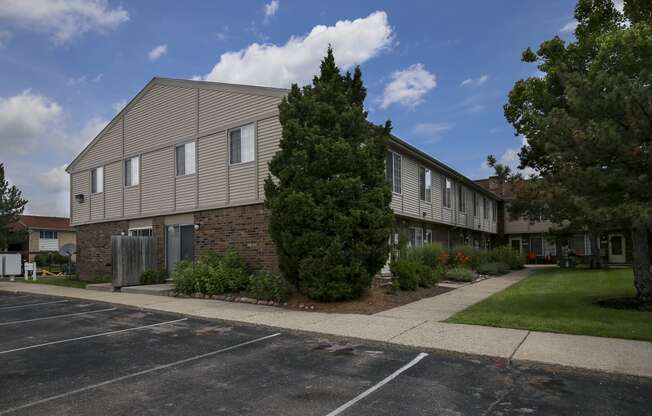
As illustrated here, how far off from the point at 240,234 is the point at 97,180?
10.5m

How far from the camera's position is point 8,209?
3888 cm

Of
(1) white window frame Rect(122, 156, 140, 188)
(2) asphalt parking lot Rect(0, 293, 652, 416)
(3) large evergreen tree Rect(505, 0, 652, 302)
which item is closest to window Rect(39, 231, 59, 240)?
(1) white window frame Rect(122, 156, 140, 188)

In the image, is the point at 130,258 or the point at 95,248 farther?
the point at 95,248

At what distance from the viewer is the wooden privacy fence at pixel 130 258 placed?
1617 cm

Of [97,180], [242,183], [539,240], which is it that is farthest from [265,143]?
[539,240]

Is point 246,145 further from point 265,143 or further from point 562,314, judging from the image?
point 562,314

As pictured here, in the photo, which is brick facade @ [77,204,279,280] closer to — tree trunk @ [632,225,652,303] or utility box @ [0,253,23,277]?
tree trunk @ [632,225,652,303]

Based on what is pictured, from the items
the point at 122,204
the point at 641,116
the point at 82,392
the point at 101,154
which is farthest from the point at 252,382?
the point at 101,154

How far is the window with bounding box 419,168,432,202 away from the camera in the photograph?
20391mm

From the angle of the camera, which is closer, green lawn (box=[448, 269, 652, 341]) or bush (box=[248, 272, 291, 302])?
green lawn (box=[448, 269, 652, 341])

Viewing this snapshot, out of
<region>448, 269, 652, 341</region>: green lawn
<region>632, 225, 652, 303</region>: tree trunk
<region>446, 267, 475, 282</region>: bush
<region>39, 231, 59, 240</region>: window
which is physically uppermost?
<region>39, 231, 59, 240</region>: window

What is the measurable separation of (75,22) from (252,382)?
12.7 m

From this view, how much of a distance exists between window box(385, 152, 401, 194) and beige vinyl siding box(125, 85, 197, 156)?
7198 mm

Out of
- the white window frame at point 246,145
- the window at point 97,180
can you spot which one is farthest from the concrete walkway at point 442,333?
the window at point 97,180
